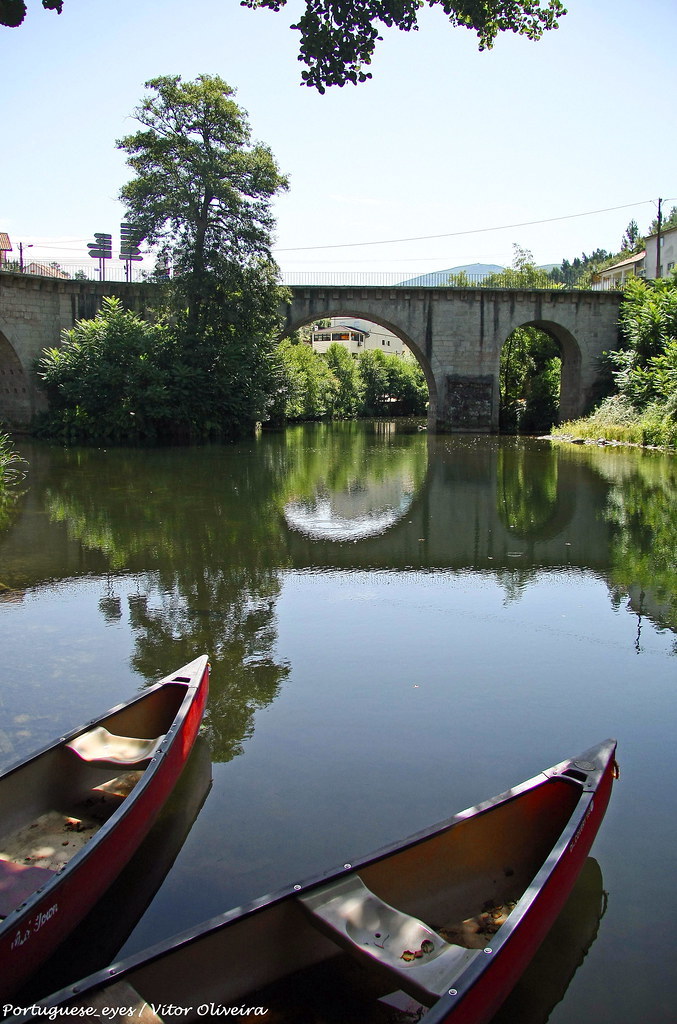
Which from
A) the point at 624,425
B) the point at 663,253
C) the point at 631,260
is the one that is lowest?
the point at 624,425

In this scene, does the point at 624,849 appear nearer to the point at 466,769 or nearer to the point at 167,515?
the point at 466,769

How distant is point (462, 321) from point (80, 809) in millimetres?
33871

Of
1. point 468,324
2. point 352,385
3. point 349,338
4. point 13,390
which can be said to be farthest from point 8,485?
point 349,338

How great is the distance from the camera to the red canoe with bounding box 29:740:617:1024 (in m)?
2.54

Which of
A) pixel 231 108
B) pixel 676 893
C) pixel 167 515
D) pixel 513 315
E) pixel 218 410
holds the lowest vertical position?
pixel 676 893

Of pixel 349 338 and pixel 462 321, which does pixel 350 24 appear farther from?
pixel 349 338

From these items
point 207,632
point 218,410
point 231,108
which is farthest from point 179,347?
point 207,632

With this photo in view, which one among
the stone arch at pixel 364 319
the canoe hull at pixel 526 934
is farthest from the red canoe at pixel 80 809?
the stone arch at pixel 364 319

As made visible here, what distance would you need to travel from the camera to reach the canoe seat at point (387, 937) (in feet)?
8.79

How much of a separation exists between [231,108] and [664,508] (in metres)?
22.2

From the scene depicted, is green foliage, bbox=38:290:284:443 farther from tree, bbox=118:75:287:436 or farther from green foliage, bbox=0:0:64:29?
green foliage, bbox=0:0:64:29

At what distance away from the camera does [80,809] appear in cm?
410

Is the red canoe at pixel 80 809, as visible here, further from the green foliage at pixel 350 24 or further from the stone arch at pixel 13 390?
the stone arch at pixel 13 390

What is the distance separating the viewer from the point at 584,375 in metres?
36.5
